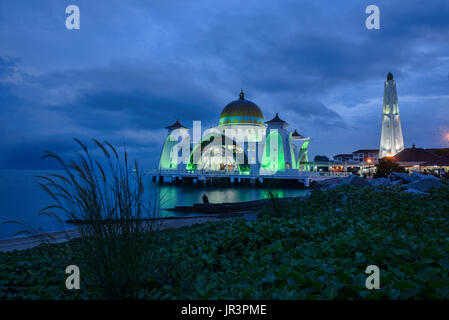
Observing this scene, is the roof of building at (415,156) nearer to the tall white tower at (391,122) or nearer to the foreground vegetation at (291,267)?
the tall white tower at (391,122)

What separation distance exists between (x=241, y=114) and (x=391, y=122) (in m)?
17.4

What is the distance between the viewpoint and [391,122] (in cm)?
3241

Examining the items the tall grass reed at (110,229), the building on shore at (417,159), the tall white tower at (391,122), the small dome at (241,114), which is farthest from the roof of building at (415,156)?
the tall grass reed at (110,229)

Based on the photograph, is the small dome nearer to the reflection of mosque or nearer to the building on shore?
the reflection of mosque

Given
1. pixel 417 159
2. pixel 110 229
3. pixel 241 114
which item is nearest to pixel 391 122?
pixel 417 159

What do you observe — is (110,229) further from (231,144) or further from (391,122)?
(391,122)

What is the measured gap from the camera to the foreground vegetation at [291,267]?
167 centimetres

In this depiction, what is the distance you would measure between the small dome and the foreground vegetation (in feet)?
107

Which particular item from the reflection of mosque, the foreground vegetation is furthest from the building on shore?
the foreground vegetation

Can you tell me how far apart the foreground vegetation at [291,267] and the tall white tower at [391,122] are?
108ft

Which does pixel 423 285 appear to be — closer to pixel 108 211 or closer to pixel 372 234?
pixel 372 234

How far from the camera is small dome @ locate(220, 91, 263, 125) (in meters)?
36.2
